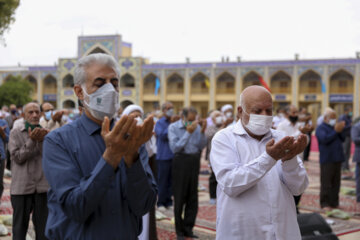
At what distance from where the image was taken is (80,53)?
3603 centimetres

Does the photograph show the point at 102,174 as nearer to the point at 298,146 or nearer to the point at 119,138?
the point at 119,138

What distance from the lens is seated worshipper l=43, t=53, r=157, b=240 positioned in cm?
159

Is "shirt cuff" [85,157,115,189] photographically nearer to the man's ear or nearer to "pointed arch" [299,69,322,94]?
the man's ear

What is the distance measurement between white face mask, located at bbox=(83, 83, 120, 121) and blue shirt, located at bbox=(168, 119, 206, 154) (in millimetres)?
3775

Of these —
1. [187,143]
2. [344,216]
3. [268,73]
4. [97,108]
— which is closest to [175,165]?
[187,143]

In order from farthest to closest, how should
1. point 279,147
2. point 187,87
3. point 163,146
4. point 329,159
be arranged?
point 187,87 → point 163,146 → point 329,159 → point 279,147

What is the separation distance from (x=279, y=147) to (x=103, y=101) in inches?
41.0

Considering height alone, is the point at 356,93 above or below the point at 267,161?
above

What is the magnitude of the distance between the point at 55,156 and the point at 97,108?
0.27m

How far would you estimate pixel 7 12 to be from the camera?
10914 mm

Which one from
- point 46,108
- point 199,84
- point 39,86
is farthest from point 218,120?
point 39,86

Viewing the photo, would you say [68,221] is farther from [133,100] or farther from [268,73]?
[133,100]

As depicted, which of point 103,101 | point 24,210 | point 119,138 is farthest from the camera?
point 24,210

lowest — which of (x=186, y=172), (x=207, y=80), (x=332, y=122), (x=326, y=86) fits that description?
(x=186, y=172)
